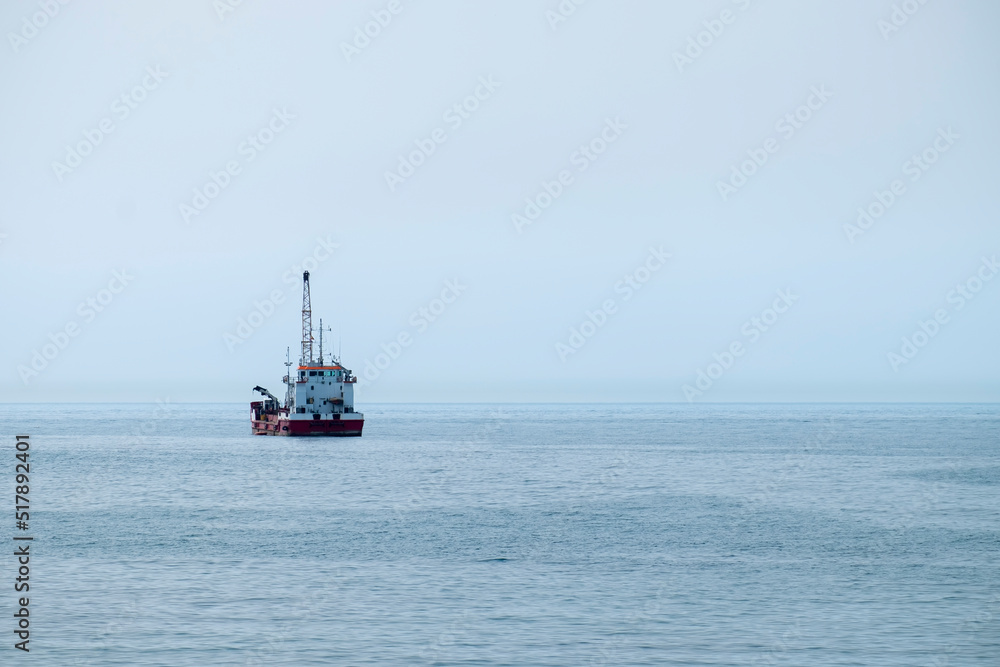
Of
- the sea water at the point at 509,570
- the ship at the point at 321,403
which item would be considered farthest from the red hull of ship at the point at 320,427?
the sea water at the point at 509,570

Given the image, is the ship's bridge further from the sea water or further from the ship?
the sea water

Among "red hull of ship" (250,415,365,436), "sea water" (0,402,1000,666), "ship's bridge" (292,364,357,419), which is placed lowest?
"sea water" (0,402,1000,666)

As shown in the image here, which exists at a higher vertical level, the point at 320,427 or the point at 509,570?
the point at 320,427

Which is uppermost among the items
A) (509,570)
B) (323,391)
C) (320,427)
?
(323,391)

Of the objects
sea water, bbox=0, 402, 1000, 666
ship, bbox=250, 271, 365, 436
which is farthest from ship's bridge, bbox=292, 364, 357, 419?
sea water, bbox=0, 402, 1000, 666

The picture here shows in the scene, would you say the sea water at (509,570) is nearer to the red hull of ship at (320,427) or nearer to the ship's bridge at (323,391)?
the ship's bridge at (323,391)

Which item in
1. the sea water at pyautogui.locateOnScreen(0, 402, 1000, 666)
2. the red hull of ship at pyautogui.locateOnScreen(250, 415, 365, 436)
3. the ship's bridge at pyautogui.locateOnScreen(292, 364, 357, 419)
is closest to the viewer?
the sea water at pyautogui.locateOnScreen(0, 402, 1000, 666)

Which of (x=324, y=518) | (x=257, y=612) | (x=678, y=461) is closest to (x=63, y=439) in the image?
(x=678, y=461)

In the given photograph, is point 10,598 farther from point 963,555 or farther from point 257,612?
point 963,555

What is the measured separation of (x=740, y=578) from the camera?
34875 millimetres

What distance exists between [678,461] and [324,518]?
5119 centimetres

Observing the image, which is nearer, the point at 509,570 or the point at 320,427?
the point at 509,570

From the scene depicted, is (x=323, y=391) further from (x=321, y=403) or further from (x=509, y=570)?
(x=509, y=570)

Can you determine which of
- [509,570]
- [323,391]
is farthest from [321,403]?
[509,570]
